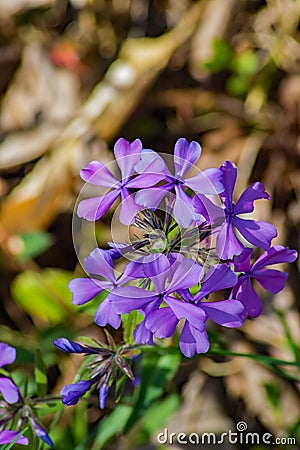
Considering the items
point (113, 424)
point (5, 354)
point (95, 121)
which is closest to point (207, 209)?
point (5, 354)

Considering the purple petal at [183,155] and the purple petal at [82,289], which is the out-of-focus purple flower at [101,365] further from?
the purple petal at [183,155]

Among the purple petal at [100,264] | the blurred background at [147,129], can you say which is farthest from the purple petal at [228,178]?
the blurred background at [147,129]

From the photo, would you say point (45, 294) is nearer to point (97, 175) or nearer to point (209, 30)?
point (97, 175)

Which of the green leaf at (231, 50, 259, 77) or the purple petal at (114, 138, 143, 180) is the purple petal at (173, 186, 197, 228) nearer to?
the purple petal at (114, 138, 143, 180)

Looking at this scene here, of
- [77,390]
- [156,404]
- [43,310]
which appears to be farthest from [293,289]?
[77,390]

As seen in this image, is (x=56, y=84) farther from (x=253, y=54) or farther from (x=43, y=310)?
(x=43, y=310)

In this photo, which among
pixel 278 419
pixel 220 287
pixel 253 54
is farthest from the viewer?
pixel 253 54

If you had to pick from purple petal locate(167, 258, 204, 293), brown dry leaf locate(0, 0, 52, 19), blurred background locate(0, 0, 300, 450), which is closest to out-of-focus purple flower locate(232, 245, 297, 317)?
purple petal locate(167, 258, 204, 293)
